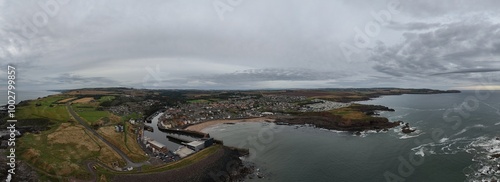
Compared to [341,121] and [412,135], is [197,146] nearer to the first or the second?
[341,121]

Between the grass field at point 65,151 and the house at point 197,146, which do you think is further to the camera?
the house at point 197,146

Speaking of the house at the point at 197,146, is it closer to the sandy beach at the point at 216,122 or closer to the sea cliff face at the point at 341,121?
the sandy beach at the point at 216,122

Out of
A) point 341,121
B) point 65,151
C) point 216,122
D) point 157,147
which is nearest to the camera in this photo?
point 65,151

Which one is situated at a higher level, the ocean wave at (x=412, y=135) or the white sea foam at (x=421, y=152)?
the ocean wave at (x=412, y=135)

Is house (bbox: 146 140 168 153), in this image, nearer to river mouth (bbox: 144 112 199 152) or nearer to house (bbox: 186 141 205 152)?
river mouth (bbox: 144 112 199 152)

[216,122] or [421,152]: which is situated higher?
[421,152]

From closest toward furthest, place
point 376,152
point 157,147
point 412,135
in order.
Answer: point 376,152
point 157,147
point 412,135

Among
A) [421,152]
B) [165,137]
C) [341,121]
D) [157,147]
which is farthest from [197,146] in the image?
[341,121]

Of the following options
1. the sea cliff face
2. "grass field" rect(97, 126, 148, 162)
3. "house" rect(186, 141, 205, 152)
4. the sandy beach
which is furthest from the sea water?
"grass field" rect(97, 126, 148, 162)

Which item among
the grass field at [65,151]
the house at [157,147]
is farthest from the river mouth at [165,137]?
the grass field at [65,151]

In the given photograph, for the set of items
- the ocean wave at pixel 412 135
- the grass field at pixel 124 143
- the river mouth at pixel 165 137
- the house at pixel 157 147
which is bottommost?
the river mouth at pixel 165 137

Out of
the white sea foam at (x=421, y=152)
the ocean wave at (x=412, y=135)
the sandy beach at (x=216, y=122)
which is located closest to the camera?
the white sea foam at (x=421, y=152)
